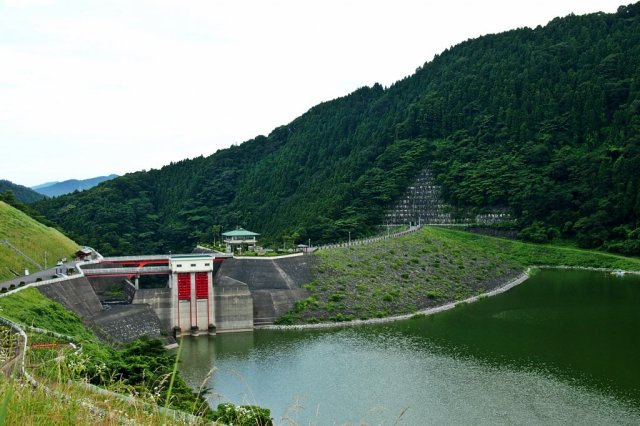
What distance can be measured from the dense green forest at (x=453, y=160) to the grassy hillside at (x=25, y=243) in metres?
26.4

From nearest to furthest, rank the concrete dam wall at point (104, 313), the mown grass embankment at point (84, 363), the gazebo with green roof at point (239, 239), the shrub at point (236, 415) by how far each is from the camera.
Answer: the mown grass embankment at point (84, 363), the shrub at point (236, 415), the concrete dam wall at point (104, 313), the gazebo with green roof at point (239, 239)

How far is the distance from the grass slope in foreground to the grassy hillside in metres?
24.6

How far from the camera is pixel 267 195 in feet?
379

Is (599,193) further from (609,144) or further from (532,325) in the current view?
(532,325)

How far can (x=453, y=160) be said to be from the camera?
99750 millimetres

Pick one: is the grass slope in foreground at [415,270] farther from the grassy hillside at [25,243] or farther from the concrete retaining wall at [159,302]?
the grassy hillside at [25,243]

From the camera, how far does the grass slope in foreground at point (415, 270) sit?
51.2 meters

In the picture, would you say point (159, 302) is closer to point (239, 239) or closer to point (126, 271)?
point (126, 271)

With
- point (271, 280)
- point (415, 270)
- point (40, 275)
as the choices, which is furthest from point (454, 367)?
point (40, 275)

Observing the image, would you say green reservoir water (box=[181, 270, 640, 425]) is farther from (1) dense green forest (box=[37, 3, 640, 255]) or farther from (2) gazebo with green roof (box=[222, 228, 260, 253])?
(1) dense green forest (box=[37, 3, 640, 255])

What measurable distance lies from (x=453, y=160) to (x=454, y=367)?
224 feet

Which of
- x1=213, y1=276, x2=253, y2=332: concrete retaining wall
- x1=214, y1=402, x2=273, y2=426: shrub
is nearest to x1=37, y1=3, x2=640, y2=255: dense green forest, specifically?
x1=213, y1=276, x2=253, y2=332: concrete retaining wall

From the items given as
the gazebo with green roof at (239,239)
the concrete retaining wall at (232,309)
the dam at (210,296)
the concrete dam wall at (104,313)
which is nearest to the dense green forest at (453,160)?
the gazebo with green roof at (239,239)

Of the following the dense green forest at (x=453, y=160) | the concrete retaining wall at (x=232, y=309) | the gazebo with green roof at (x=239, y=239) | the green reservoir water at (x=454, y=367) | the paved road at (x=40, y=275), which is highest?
the dense green forest at (x=453, y=160)
